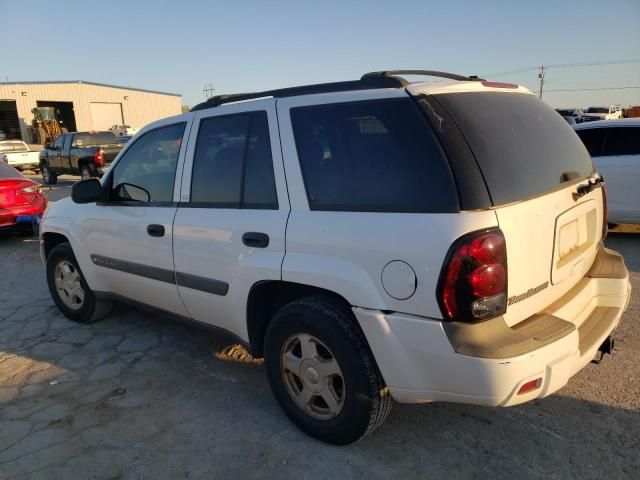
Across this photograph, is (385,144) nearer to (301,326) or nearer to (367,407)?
(301,326)

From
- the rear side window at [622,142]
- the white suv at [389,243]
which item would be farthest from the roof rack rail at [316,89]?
the rear side window at [622,142]

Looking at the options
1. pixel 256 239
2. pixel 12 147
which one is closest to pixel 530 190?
pixel 256 239

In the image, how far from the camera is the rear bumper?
2.05 meters

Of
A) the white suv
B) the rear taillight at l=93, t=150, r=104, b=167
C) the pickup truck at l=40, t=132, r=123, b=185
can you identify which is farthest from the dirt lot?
the pickup truck at l=40, t=132, r=123, b=185

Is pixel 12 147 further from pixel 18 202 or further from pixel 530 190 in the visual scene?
pixel 530 190

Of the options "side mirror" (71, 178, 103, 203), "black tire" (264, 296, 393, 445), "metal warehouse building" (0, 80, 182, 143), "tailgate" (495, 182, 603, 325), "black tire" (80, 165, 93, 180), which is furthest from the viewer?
"metal warehouse building" (0, 80, 182, 143)

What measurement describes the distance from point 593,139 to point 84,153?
1541cm

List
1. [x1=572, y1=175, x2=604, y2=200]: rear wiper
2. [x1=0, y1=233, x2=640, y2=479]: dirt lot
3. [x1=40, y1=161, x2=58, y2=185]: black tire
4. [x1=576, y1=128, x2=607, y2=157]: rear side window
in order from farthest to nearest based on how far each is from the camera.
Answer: [x1=40, y1=161, x2=58, y2=185]: black tire
[x1=576, y1=128, x2=607, y2=157]: rear side window
[x1=572, y1=175, x2=604, y2=200]: rear wiper
[x1=0, y1=233, x2=640, y2=479]: dirt lot

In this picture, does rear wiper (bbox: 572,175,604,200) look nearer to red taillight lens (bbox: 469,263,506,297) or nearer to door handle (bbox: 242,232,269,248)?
red taillight lens (bbox: 469,263,506,297)

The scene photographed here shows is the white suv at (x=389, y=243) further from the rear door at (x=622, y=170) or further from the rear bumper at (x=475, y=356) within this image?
the rear door at (x=622, y=170)

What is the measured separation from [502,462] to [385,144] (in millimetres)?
1669

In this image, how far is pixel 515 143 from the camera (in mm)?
2402

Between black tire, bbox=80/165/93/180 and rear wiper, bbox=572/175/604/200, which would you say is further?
black tire, bbox=80/165/93/180

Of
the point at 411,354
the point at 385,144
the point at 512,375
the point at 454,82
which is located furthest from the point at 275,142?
the point at 512,375
